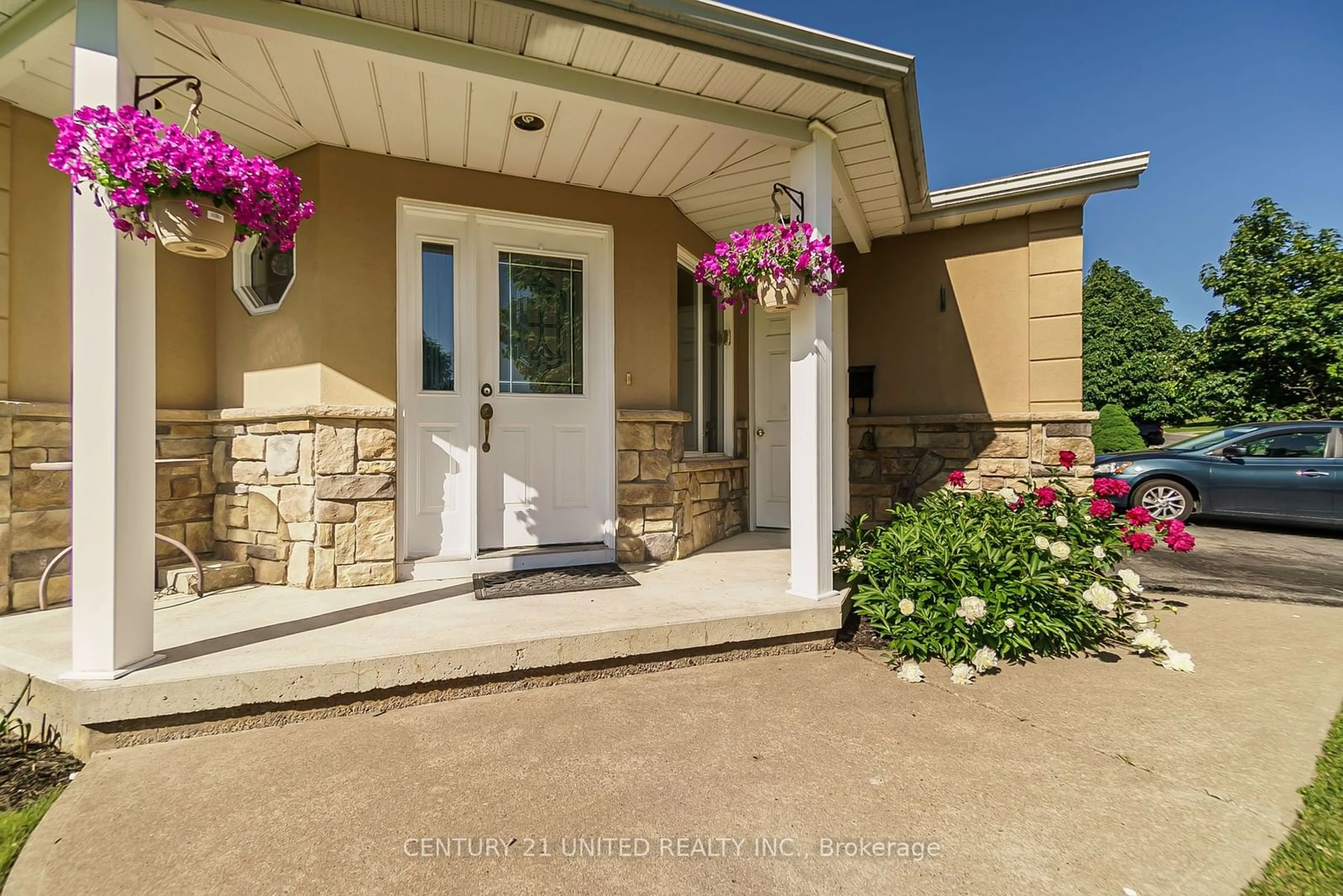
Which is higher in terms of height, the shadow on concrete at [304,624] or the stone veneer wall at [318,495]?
the stone veneer wall at [318,495]

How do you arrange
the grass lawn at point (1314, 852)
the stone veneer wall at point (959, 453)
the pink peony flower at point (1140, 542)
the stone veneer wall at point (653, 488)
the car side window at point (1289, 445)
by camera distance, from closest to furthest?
the grass lawn at point (1314, 852) → the pink peony flower at point (1140, 542) → the stone veneer wall at point (653, 488) → the stone veneer wall at point (959, 453) → the car side window at point (1289, 445)

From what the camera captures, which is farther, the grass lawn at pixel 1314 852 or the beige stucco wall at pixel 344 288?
the beige stucco wall at pixel 344 288

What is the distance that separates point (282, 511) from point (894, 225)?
4.54m

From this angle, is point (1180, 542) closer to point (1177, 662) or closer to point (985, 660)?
point (1177, 662)

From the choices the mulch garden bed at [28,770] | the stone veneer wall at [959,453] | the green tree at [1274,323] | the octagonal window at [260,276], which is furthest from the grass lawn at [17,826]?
the green tree at [1274,323]

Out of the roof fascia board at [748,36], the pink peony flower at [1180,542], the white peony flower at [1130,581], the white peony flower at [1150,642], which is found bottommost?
the white peony flower at [1150,642]

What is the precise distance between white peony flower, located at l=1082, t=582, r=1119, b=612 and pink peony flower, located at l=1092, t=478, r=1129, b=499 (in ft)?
2.09

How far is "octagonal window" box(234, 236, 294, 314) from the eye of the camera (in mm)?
3273

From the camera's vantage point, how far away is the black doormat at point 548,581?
3.04 metres

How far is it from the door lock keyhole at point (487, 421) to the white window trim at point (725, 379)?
1.70 meters

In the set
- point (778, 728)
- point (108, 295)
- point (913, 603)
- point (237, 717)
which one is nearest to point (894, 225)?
point (913, 603)

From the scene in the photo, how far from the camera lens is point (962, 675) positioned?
248 cm

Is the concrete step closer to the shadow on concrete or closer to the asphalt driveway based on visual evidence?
the shadow on concrete

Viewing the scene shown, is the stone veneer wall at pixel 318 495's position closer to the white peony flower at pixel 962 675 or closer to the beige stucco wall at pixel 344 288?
the beige stucco wall at pixel 344 288
